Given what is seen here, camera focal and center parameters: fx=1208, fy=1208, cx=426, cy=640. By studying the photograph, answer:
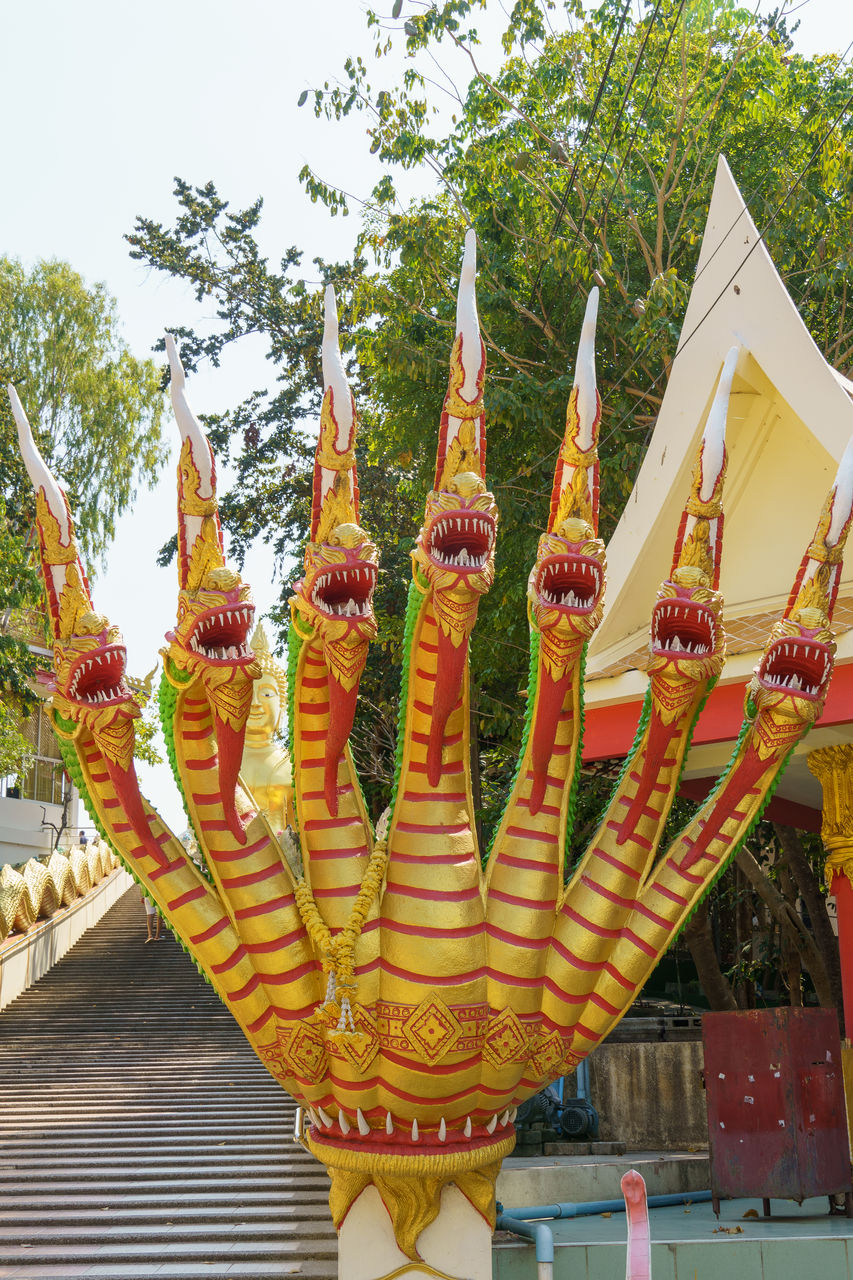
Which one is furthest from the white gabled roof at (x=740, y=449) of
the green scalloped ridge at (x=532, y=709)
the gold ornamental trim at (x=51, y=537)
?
the gold ornamental trim at (x=51, y=537)

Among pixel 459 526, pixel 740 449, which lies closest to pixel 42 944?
pixel 740 449

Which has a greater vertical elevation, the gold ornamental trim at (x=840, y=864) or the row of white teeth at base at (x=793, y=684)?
the row of white teeth at base at (x=793, y=684)

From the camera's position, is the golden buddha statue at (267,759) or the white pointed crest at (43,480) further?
the golden buddha statue at (267,759)

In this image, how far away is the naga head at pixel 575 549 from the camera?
4.33 meters

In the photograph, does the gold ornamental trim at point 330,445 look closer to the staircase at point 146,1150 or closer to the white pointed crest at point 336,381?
the white pointed crest at point 336,381

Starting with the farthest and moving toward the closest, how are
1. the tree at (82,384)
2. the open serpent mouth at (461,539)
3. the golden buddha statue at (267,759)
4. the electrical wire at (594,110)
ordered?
the tree at (82,384) → the golden buddha statue at (267,759) → the electrical wire at (594,110) → the open serpent mouth at (461,539)

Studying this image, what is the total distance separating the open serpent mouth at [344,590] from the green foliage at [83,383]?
2081cm

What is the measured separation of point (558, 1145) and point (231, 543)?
11.6 meters

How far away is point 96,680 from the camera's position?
446 cm

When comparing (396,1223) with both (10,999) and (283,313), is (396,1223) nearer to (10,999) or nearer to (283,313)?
(10,999)

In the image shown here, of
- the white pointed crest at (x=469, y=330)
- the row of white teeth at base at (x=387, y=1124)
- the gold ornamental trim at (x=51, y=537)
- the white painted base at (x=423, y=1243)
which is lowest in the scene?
the white painted base at (x=423, y=1243)

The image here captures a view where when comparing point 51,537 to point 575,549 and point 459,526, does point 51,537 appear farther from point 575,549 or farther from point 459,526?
point 575,549

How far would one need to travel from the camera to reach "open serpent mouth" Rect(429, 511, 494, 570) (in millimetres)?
4090

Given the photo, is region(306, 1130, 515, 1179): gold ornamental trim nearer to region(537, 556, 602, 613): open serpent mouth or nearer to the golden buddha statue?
region(537, 556, 602, 613): open serpent mouth
